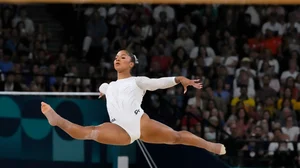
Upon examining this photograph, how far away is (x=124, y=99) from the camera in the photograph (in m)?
10.7

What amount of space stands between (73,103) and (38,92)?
566 mm

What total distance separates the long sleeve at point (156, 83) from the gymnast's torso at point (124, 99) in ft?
0.25

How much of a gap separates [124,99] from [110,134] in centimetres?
48

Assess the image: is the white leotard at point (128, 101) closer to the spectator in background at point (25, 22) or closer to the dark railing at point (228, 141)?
the dark railing at point (228, 141)

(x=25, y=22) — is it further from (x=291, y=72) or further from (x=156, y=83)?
(x=156, y=83)

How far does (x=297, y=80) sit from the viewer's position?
53.3 ft

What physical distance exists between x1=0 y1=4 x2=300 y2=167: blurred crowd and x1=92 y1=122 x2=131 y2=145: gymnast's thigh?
3.86m

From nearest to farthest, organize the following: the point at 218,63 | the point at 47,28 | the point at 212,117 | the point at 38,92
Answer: the point at 38,92
the point at 212,117
the point at 218,63
the point at 47,28

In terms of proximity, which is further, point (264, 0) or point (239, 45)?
point (239, 45)

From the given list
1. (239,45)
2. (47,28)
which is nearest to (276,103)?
(239,45)

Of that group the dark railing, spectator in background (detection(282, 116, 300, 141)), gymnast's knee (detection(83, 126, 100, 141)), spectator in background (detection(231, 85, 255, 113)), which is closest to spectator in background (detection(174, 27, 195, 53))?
spectator in background (detection(231, 85, 255, 113))

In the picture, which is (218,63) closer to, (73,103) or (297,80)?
(297,80)

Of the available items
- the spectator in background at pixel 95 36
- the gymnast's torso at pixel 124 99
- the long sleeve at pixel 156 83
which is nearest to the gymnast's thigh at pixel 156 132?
the gymnast's torso at pixel 124 99

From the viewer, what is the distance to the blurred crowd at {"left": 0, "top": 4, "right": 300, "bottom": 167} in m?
15.0
